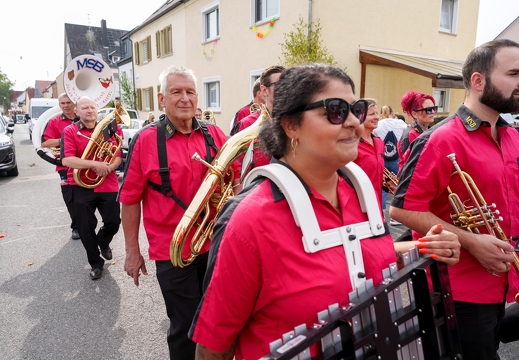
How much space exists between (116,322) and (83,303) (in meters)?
0.55

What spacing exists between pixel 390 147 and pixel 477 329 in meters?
4.66

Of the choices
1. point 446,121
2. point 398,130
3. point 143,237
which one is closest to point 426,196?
point 446,121

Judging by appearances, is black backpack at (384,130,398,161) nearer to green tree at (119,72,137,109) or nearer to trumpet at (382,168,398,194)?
trumpet at (382,168,398,194)

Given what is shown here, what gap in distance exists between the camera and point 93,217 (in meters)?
4.58

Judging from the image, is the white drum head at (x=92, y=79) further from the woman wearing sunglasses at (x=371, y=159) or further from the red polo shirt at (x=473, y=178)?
the red polo shirt at (x=473, y=178)

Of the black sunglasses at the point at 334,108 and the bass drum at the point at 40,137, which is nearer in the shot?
the black sunglasses at the point at 334,108

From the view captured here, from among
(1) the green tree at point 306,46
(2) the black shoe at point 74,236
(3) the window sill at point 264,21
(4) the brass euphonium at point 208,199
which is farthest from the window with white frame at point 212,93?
(4) the brass euphonium at point 208,199

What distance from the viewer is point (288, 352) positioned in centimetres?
98

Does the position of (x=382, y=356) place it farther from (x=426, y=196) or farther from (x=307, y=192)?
(x=426, y=196)

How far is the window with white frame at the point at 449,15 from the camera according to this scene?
14.8 m

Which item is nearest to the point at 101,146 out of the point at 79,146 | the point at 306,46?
the point at 79,146

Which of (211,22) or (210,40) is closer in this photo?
(210,40)

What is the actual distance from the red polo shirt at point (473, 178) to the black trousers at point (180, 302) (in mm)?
1422

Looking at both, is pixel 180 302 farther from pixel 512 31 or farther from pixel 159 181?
pixel 512 31
